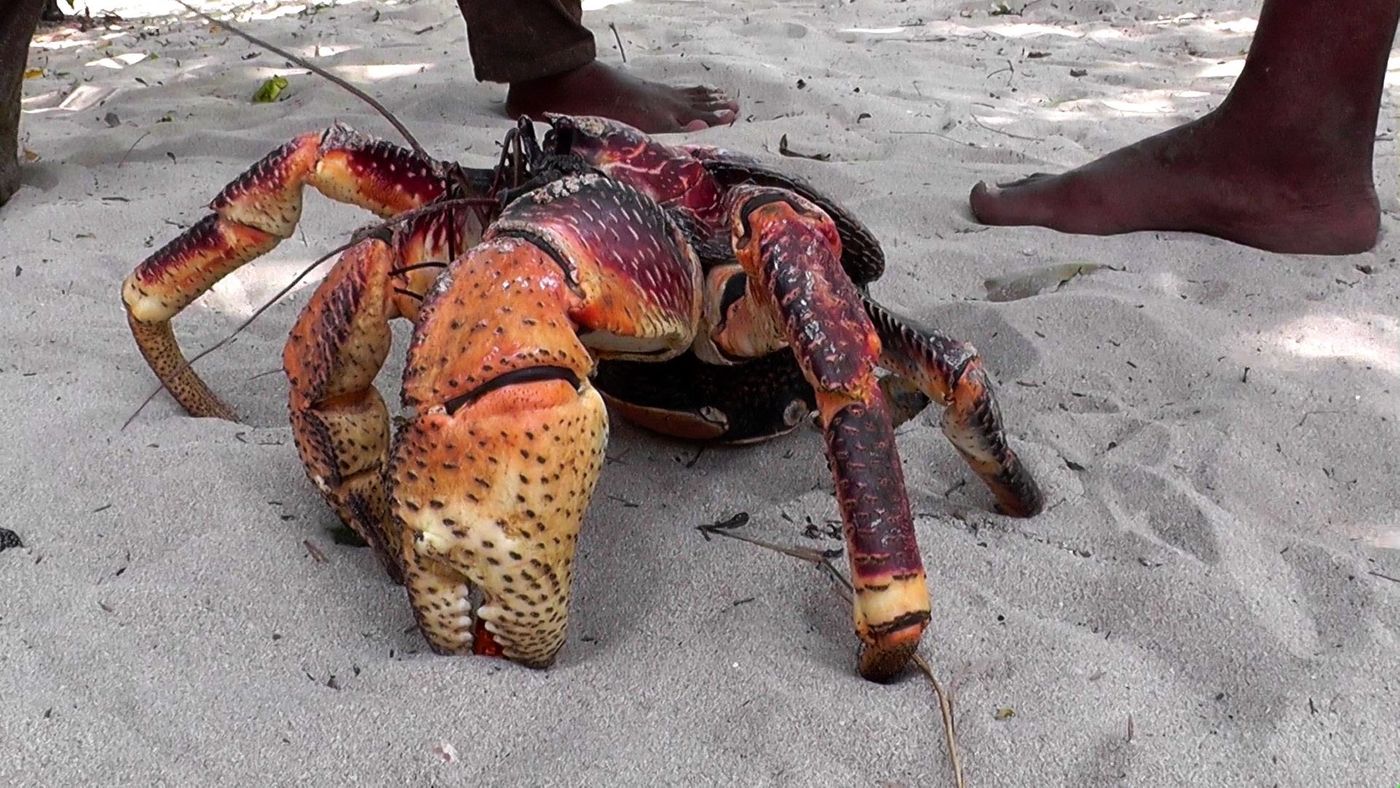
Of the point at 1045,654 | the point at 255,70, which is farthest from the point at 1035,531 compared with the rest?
the point at 255,70

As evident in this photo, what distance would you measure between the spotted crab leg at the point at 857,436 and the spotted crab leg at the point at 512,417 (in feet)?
0.63

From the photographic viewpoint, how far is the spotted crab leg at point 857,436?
125cm

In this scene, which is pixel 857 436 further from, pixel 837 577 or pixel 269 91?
pixel 269 91

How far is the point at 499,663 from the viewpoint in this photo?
1.34m

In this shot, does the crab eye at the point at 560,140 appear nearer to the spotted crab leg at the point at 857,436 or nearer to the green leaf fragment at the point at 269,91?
the spotted crab leg at the point at 857,436

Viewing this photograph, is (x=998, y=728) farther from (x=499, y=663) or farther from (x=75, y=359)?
(x=75, y=359)

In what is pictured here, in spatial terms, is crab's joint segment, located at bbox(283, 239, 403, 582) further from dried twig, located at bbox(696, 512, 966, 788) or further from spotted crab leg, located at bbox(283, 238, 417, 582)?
dried twig, located at bbox(696, 512, 966, 788)

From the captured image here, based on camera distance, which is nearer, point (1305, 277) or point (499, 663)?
point (499, 663)

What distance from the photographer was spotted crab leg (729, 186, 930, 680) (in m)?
1.25

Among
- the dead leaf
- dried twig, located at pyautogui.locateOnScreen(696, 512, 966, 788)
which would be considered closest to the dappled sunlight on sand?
dried twig, located at pyautogui.locateOnScreen(696, 512, 966, 788)

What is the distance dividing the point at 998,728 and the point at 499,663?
609 mm

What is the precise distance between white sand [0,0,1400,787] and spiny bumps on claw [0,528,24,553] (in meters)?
0.02

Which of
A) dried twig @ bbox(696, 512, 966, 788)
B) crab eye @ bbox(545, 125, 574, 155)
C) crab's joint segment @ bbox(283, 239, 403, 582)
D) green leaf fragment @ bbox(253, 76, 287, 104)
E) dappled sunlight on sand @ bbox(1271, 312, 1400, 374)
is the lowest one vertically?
green leaf fragment @ bbox(253, 76, 287, 104)

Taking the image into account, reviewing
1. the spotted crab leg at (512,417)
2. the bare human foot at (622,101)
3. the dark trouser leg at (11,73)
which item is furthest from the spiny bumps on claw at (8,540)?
the bare human foot at (622,101)
